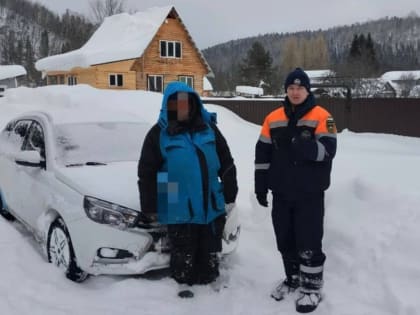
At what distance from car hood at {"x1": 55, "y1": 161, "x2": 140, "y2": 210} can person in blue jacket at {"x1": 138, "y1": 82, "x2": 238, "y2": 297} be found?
27 cm

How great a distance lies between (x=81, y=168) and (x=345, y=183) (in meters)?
2.59

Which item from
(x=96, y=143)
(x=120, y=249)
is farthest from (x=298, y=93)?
(x=96, y=143)

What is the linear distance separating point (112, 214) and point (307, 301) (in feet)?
5.40

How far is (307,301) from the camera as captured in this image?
11.6 feet

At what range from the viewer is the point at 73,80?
3519 cm

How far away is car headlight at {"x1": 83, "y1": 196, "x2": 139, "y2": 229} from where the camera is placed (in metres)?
3.81

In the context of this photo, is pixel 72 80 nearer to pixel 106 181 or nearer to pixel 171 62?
pixel 171 62

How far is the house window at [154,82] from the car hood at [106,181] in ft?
94.4

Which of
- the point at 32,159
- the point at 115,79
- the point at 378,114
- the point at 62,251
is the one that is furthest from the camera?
the point at 115,79

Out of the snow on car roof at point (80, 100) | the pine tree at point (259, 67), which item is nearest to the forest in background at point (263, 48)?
the pine tree at point (259, 67)

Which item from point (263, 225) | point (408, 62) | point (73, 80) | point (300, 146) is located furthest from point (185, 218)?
point (408, 62)

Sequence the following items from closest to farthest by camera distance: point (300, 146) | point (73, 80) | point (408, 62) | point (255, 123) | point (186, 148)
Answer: point (300, 146) → point (186, 148) → point (255, 123) → point (73, 80) → point (408, 62)

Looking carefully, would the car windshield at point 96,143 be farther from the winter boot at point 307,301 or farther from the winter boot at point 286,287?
the winter boot at point 307,301

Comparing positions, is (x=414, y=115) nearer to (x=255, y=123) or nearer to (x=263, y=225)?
(x=255, y=123)
